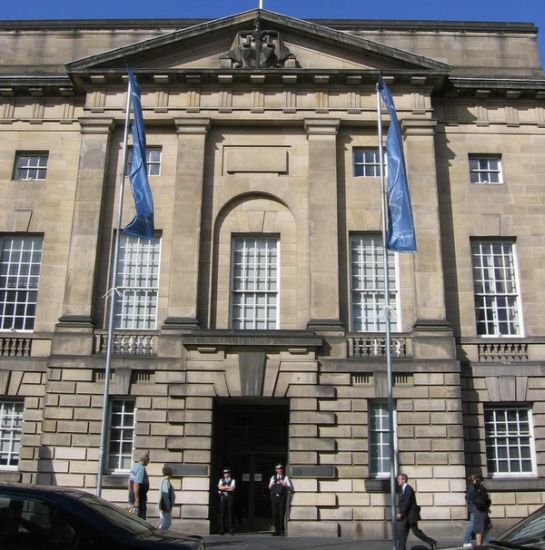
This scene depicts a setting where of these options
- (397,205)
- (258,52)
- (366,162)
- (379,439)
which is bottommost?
(379,439)

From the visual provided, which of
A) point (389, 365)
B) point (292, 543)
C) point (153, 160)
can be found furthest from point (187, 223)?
point (292, 543)

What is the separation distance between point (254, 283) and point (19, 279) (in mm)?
7722

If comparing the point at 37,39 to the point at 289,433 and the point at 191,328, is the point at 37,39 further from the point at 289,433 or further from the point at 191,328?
the point at 289,433

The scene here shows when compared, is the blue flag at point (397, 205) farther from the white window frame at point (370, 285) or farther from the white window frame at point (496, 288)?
the white window frame at point (496, 288)

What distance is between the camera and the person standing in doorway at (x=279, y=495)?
723 inches

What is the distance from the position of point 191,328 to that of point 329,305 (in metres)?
4.28

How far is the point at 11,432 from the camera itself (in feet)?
66.7

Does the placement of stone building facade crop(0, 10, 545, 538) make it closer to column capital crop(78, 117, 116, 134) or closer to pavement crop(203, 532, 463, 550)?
column capital crop(78, 117, 116, 134)

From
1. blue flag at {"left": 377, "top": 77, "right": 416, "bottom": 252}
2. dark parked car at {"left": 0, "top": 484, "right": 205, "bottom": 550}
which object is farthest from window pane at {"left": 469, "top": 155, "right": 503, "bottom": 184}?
dark parked car at {"left": 0, "top": 484, "right": 205, "bottom": 550}

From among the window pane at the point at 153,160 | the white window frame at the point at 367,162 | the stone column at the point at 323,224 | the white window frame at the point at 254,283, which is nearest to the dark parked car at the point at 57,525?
the stone column at the point at 323,224

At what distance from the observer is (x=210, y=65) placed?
903 inches

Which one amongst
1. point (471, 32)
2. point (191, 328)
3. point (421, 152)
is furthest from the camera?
point (471, 32)

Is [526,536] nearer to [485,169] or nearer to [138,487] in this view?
[138,487]

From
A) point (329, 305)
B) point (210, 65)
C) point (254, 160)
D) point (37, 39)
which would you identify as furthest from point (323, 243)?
point (37, 39)
